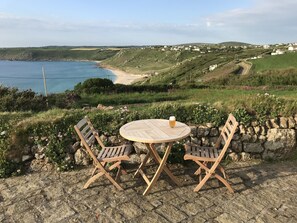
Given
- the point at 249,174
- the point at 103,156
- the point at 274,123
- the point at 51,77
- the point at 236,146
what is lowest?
the point at 51,77

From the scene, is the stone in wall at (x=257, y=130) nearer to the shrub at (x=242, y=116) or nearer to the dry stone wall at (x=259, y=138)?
the dry stone wall at (x=259, y=138)

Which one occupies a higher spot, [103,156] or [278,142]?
[103,156]

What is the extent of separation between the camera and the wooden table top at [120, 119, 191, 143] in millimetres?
4188

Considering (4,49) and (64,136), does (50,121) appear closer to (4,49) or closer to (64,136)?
(64,136)

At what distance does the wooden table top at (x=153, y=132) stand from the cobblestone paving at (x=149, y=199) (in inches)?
35.9

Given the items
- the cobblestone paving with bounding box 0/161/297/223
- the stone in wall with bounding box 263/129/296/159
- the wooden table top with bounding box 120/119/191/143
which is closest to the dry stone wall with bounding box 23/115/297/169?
the stone in wall with bounding box 263/129/296/159

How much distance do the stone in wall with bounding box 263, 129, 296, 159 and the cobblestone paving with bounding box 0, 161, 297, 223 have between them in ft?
2.14

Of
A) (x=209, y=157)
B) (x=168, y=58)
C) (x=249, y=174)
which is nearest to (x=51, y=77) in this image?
(x=168, y=58)

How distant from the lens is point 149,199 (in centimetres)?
435

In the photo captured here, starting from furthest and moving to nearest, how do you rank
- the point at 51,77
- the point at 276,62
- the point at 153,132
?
1. the point at 51,77
2. the point at 276,62
3. the point at 153,132

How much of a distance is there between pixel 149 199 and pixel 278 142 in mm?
3130

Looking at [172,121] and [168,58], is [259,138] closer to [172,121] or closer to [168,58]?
[172,121]

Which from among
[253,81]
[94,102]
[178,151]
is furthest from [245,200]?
[253,81]

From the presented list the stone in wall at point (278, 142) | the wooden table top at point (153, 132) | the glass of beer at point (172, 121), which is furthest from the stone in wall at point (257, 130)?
the glass of beer at point (172, 121)
